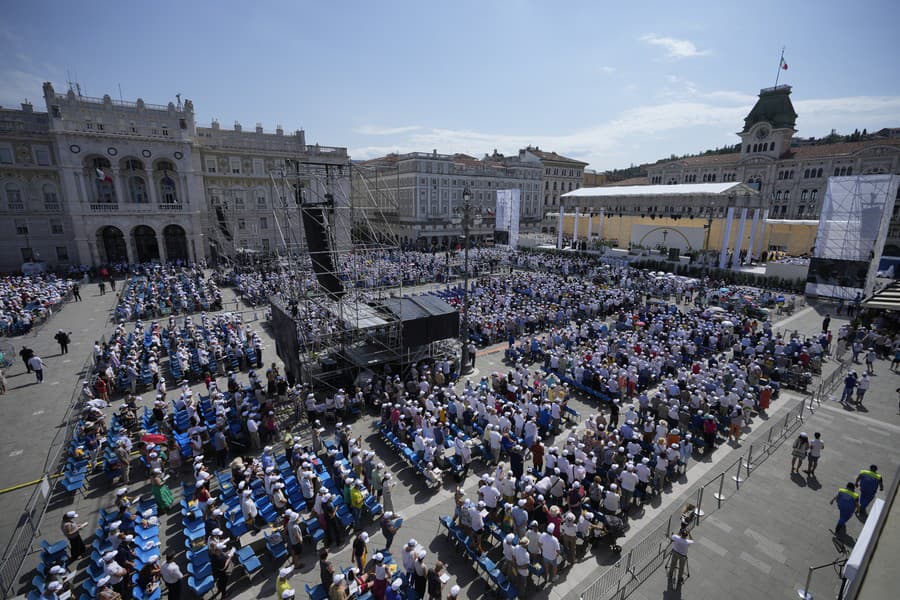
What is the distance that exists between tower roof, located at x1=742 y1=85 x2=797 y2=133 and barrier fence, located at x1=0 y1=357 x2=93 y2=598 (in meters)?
79.4

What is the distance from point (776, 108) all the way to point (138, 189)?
8190cm

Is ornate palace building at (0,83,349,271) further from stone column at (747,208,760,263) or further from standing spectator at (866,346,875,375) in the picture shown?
stone column at (747,208,760,263)

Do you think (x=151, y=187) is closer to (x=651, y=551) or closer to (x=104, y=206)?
(x=104, y=206)

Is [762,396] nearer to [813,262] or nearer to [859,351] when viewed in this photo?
[859,351]

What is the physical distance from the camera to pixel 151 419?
13.1 meters

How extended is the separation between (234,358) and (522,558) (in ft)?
48.6

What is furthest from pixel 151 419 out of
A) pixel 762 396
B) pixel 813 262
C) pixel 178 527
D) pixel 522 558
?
pixel 813 262

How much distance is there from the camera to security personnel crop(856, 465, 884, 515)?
8.98m

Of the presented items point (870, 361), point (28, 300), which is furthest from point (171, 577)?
point (28, 300)

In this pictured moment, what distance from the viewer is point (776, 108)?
5888 centimetres

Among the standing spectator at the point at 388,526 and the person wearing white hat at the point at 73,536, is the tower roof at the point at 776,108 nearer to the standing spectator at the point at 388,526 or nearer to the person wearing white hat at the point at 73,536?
the standing spectator at the point at 388,526

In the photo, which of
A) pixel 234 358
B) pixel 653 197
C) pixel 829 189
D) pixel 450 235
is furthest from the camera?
pixel 450 235

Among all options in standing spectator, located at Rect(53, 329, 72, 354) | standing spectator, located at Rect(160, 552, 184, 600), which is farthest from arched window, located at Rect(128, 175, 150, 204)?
standing spectator, located at Rect(160, 552, 184, 600)

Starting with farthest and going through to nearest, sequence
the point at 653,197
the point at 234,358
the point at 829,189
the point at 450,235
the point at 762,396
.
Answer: the point at 450,235 → the point at 653,197 → the point at 829,189 → the point at 234,358 → the point at 762,396
